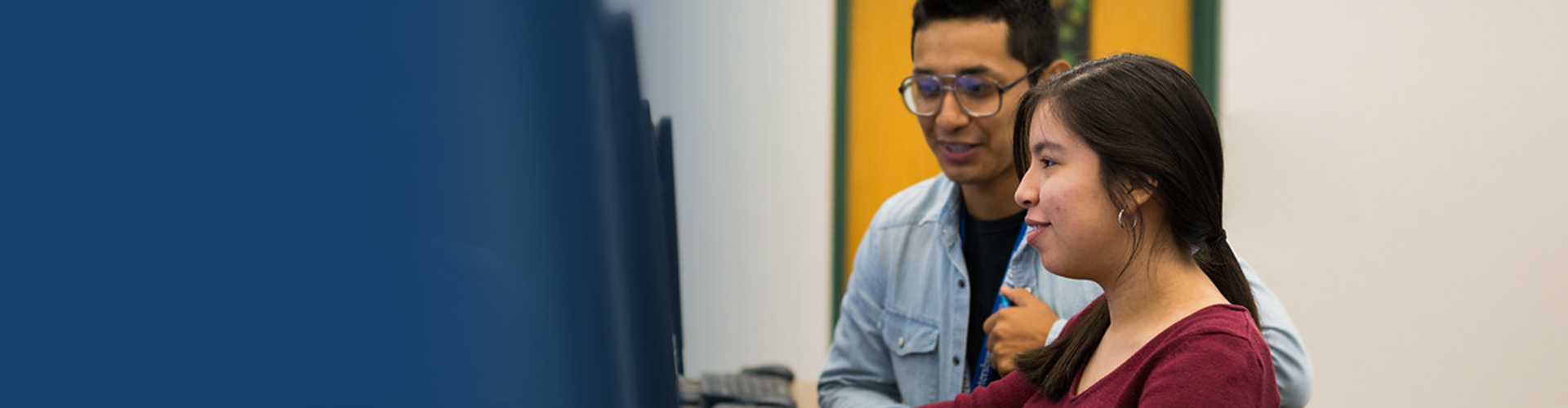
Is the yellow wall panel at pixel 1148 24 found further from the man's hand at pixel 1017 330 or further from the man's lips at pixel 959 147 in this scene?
the man's hand at pixel 1017 330

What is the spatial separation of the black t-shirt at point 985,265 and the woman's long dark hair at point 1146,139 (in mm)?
672

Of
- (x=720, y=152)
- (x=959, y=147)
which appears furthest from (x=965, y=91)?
(x=720, y=152)

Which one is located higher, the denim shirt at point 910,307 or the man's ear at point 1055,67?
the man's ear at point 1055,67

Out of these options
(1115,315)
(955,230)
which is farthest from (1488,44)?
(1115,315)

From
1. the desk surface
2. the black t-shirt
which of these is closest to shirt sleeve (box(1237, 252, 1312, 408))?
the black t-shirt

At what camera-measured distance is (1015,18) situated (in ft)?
4.44

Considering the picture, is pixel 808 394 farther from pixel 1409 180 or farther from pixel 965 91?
pixel 1409 180

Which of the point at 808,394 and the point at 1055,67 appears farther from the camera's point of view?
the point at 808,394

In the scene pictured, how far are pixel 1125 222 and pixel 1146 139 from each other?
4 centimetres

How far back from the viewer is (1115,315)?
689mm

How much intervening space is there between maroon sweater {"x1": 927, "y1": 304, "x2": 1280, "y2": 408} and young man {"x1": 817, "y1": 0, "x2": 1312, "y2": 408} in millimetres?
537

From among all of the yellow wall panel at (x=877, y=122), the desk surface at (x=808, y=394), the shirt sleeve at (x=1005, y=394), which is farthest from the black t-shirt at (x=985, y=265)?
the yellow wall panel at (x=877, y=122)

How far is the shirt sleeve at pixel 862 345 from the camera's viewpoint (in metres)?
1.46

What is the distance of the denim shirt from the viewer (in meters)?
1.38
